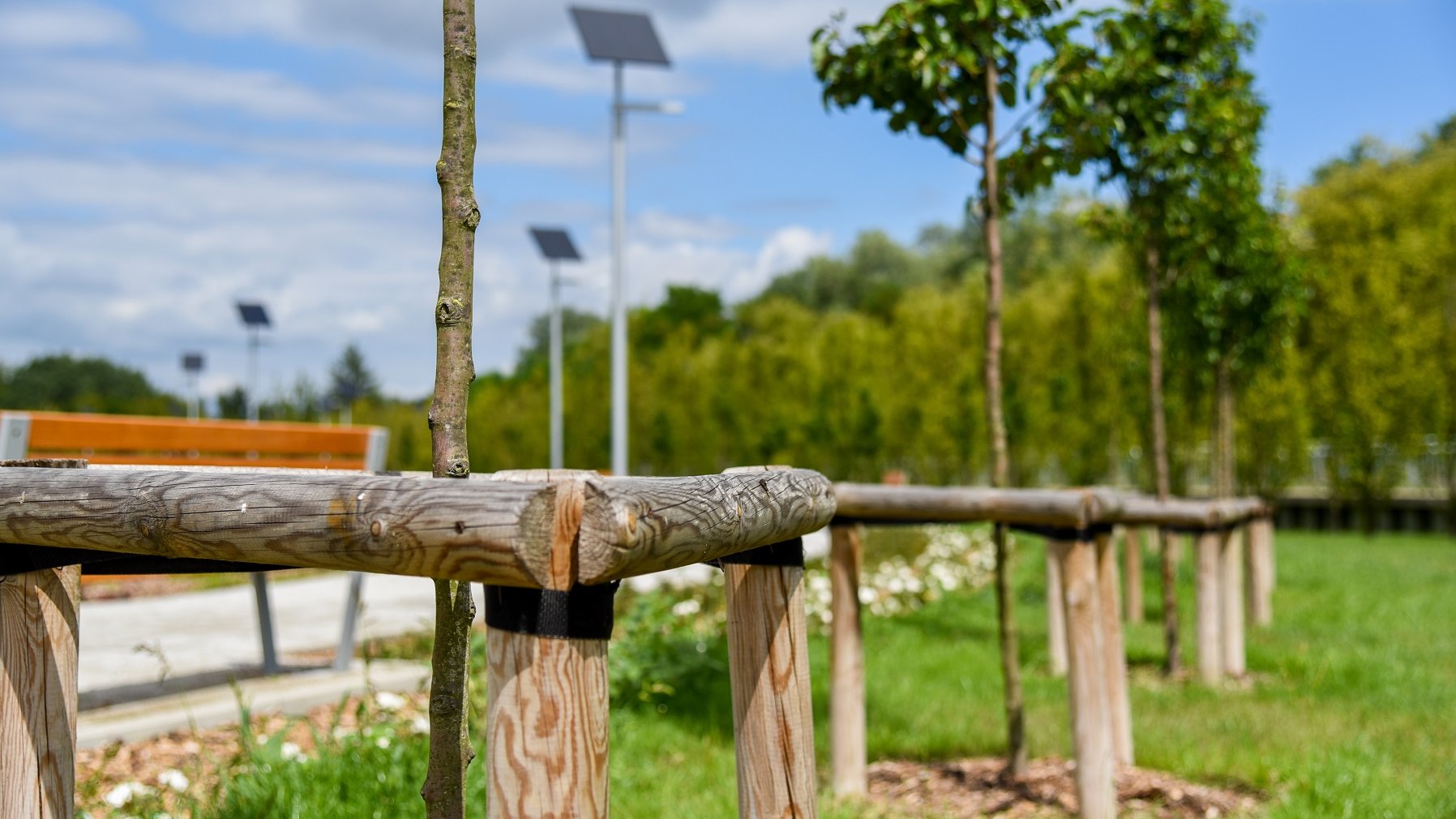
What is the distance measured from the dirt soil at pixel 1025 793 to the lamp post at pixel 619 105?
26.1 feet

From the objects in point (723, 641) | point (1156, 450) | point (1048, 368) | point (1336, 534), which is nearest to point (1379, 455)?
point (1336, 534)

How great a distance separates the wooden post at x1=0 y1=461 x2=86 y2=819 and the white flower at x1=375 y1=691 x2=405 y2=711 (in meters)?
1.80

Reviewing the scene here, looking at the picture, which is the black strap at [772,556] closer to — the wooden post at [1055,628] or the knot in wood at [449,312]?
the knot in wood at [449,312]

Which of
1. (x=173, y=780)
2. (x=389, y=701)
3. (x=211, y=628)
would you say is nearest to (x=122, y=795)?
(x=173, y=780)

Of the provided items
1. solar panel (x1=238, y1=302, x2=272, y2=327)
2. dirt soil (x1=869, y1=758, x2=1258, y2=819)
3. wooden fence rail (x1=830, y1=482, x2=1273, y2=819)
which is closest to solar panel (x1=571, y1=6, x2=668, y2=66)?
wooden fence rail (x1=830, y1=482, x2=1273, y2=819)

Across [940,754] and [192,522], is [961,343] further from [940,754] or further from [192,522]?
[192,522]

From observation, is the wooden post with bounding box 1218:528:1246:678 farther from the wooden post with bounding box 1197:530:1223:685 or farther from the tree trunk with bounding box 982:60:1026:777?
the tree trunk with bounding box 982:60:1026:777

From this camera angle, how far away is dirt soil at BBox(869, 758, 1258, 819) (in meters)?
4.11

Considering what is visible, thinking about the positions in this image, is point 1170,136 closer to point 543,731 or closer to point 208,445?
point 208,445

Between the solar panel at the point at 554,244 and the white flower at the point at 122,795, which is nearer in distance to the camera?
the white flower at the point at 122,795

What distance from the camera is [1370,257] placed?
81.6 feet

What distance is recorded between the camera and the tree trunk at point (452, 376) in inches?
83.9

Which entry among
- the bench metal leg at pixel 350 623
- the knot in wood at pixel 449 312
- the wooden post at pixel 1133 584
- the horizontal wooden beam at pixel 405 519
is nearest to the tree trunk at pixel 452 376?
the knot in wood at pixel 449 312

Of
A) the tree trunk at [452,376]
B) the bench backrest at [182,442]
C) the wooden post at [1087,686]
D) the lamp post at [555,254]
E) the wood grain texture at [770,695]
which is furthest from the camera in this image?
the lamp post at [555,254]
